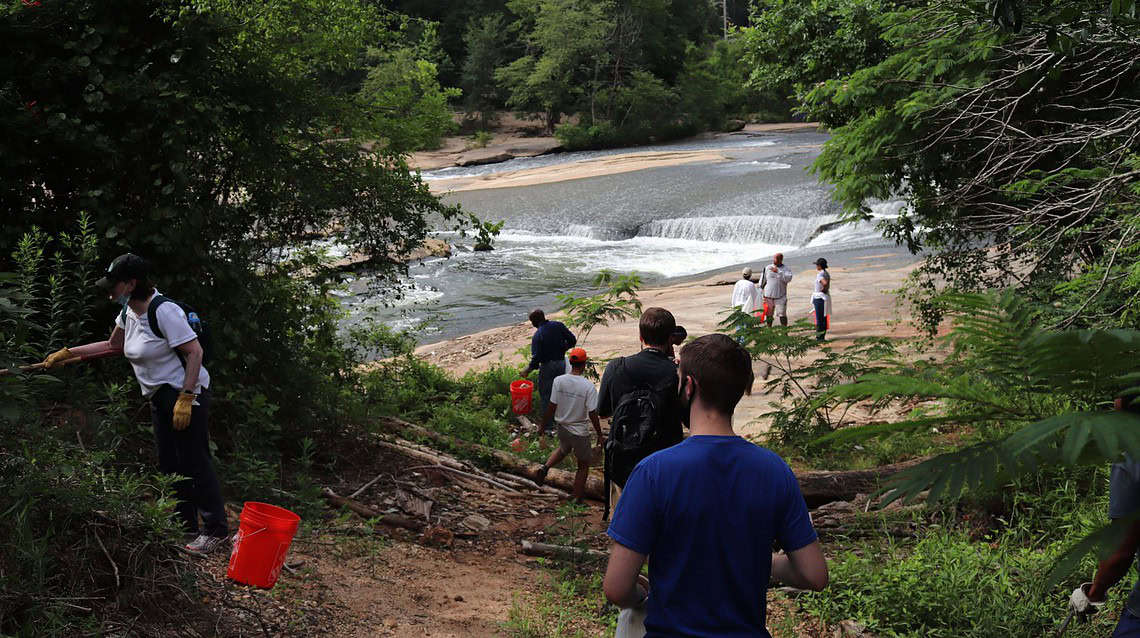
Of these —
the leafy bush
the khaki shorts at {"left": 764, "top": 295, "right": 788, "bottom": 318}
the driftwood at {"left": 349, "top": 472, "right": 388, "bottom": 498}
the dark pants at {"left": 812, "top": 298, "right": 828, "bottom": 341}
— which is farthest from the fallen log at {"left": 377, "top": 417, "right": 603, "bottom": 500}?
the dark pants at {"left": 812, "top": 298, "right": 828, "bottom": 341}

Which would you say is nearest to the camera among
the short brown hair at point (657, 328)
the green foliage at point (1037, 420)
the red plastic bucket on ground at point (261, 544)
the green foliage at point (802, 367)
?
the green foliage at point (1037, 420)

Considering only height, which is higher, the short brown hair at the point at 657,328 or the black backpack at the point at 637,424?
the short brown hair at the point at 657,328

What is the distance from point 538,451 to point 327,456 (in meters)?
2.69

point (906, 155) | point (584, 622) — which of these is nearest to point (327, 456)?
point (584, 622)

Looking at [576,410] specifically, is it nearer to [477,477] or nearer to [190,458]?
[477,477]

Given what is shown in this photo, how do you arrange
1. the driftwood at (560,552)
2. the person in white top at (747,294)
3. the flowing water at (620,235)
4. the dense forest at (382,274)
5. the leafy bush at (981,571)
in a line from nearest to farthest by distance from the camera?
the dense forest at (382,274) → the leafy bush at (981,571) → the driftwood at (560,552) → the person in white top at (747,294) → the flowing water at (620,235)

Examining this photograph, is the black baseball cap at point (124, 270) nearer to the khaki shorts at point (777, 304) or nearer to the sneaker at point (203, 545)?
the sneaker at point (203, 545)

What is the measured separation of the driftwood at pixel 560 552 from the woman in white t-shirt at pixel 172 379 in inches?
86.5

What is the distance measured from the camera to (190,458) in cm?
517

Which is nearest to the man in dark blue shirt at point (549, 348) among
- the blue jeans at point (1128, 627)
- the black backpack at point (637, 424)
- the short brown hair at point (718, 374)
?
the black backpack at point (637, 424)

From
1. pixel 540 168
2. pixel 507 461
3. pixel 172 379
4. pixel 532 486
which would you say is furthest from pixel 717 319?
pixel 540 168

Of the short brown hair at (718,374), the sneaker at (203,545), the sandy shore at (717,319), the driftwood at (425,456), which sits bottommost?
the sandy shore at (717,319)

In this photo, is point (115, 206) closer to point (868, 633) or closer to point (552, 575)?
point (552, 575)

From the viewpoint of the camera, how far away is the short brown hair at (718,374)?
8.61 feet
